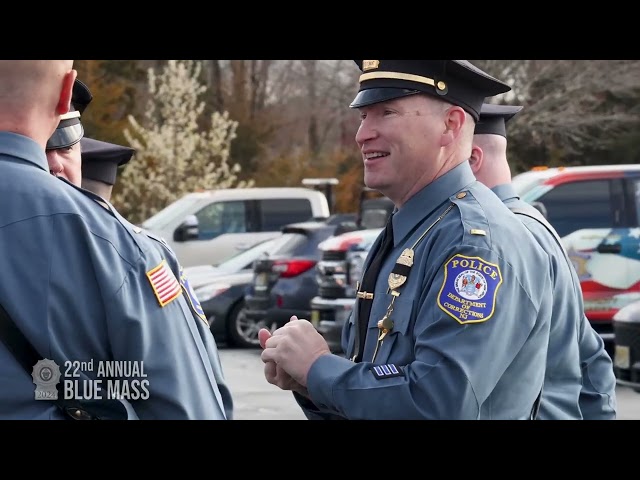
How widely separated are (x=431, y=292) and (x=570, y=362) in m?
0.84

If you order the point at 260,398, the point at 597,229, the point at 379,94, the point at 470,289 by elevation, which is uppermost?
the point at 379,94

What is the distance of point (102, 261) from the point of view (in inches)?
97.7

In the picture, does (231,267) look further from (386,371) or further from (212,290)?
(386,371)

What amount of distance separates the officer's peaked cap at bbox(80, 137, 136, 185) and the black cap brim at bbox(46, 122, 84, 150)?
139 centimetres

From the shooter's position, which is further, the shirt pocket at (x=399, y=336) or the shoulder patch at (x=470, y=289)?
the shirt pocket at (x=399, y=336)

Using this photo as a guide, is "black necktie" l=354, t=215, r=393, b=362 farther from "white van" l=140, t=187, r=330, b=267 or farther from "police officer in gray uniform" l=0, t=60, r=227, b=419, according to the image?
"white van" l=140, t=187, r=330, b=267

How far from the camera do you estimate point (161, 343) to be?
2547 millimetres

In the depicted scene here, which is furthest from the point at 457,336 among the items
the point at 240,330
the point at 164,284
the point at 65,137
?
the point at 240,330

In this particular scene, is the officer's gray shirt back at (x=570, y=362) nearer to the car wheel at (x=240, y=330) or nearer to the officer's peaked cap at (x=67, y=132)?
the officer's peaked cap at (x=67, y=132)

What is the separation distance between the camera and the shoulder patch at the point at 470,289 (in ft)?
9.15

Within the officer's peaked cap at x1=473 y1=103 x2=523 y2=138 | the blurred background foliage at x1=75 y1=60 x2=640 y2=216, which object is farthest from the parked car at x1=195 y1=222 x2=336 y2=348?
the officer's peaked cap at x1=473 y1=103 x2=523 y2=138

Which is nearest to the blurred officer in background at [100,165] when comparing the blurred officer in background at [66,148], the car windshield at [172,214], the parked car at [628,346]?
the blurred officer in background at [66,148]

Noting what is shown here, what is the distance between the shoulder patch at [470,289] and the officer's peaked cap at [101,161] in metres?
3.02
